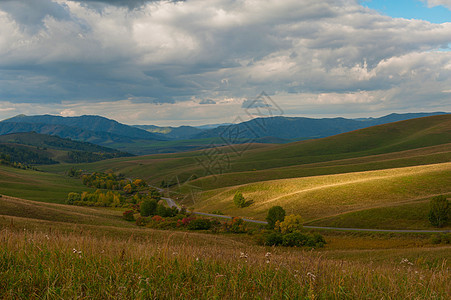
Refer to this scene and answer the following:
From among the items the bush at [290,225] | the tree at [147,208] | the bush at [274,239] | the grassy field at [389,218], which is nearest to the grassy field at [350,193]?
the grassy field at [389,218]

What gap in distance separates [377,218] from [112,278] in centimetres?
6396

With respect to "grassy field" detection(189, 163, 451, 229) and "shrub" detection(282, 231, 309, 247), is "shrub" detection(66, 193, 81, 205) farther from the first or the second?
"shrub" detection(282, 231, 309, 247)

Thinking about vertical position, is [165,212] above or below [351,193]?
below

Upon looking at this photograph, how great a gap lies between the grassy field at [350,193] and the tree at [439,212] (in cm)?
1231

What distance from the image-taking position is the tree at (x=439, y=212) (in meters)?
51.9

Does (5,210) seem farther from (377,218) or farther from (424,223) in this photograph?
(424,223)

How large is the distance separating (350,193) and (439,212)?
28.0 meters

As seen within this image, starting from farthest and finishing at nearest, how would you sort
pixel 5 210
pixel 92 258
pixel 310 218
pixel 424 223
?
pixel 310 218
pixel 424 223
pixel 5 210
pixel 92 258

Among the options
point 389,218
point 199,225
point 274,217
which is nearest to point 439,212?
point 389,218

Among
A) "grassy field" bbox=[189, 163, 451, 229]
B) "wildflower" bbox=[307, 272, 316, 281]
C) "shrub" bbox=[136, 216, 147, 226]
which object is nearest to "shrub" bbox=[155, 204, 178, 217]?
"shrub" bbox=[136, 216, 147, 226]

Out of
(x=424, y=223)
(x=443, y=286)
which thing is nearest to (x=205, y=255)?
(x=443, y=286)

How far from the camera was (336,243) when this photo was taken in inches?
1966

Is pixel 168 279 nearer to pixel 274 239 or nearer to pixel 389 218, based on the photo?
pixel 274 239

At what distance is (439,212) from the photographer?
170ft
